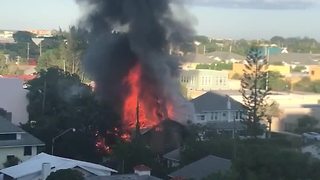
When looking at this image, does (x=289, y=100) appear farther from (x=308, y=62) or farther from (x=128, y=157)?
(x=308, y=62)

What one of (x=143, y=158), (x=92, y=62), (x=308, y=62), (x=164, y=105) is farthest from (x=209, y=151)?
(x=308, y=62)

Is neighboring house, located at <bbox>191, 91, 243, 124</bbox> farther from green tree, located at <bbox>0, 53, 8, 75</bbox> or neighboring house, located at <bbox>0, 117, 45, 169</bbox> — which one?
green tree, located at <bbox>0, 53, 8, 75</bbox>

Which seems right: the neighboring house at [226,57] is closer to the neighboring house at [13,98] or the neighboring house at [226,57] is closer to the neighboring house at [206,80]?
the neighboring house at [206,80]

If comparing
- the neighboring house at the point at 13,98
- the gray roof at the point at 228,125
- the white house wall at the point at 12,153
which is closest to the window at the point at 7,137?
the white house wall at the point at 12,153

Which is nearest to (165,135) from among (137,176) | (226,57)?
(137,176)

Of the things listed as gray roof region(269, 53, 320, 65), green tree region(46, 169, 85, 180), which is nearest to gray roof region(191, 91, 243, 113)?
green tree region(46, 169, 85, 180)

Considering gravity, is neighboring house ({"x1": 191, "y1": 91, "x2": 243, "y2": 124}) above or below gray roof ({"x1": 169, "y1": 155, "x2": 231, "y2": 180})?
above

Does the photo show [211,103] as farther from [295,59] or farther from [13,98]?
[295,59]
